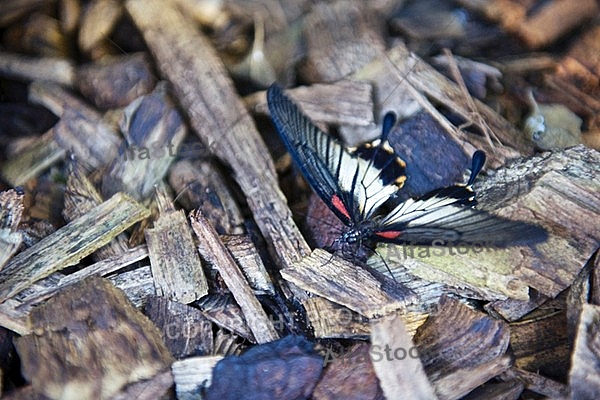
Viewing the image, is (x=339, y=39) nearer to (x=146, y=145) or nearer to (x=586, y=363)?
(x=146, y=145)

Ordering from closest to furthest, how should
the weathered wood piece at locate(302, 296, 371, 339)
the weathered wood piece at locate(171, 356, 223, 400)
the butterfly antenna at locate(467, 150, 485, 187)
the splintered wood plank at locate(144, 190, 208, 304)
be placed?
the weathered wood piece at locate(171, 356, 223, 400), the weathered wood piece at locate(302, 296, 371, 339), the splintered wood plank at locate(144, 190, 208, 304), the butterfly antenna at locate(467, 150, 485, 187)

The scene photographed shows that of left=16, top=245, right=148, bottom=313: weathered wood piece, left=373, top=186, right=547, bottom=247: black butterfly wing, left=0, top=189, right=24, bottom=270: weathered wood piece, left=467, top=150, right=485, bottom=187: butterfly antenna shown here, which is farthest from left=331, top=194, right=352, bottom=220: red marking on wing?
left=0, top=189, right=24, bottom=270: weathered wood piece

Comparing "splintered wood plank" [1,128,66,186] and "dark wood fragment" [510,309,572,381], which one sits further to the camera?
"splintered wood plank" [1,128,66,186]

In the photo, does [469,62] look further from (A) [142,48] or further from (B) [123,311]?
(B) [123,311]

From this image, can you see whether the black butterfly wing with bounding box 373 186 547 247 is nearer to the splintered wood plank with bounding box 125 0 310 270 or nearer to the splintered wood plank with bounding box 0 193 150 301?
the splintered wood plank with bounding box 125 0 310 270

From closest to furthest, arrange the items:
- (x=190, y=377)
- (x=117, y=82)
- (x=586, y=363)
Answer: (x=586, y=363) < (x=190, y=377) < (x=117, y=82)

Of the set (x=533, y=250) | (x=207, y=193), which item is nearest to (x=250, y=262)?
(x=207, y=193)

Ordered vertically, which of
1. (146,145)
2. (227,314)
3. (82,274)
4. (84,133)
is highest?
(84,133)

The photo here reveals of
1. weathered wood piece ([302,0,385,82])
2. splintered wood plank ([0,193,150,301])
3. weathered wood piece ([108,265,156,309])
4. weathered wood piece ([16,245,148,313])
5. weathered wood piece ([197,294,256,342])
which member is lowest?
weathered wood piece ([197,294,256,342])
